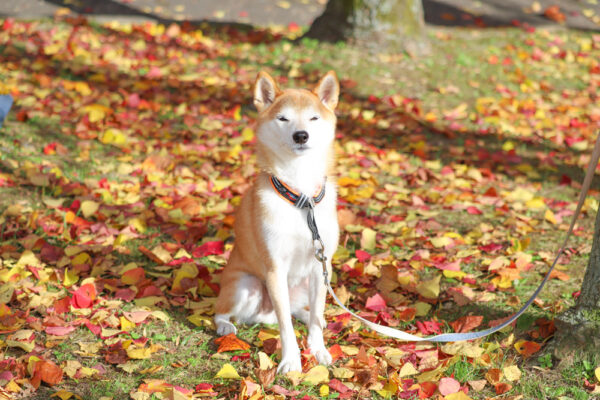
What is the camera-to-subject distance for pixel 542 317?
369cm

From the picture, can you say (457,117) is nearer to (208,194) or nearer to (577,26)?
(208,194)

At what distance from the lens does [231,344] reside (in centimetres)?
348

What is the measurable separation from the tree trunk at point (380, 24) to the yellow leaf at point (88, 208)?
5.15 metres

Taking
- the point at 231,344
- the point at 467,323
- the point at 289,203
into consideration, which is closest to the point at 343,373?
the point at 231,344

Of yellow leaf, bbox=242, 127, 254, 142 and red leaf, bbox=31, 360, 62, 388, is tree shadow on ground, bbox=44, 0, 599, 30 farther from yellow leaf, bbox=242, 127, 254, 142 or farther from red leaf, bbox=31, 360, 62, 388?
red leaf, bbox=31, 360, 62, 388

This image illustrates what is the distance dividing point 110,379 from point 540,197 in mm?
4109

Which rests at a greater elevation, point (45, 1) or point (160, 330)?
point (45, 1)

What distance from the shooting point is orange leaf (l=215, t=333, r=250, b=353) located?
3473mm

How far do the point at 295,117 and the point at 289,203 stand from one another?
1.62ft

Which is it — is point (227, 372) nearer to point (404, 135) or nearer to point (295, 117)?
point (295, 117)

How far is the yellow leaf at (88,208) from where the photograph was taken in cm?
491

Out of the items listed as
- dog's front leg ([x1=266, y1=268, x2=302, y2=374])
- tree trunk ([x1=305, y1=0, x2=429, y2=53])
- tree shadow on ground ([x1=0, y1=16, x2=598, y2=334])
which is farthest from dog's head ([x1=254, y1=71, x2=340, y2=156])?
tree trunk ([x1=305, y1=0, x2=429, y2=53])

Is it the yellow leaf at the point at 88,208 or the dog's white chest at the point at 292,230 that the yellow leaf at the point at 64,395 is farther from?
the yellow leaf at the point at 88,208

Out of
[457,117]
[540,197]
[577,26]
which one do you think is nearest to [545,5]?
[577,26]
